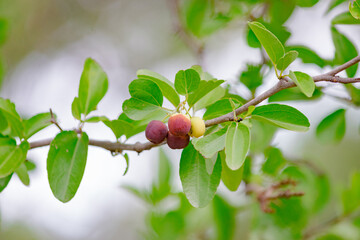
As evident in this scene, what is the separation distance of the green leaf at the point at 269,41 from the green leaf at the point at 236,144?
0.59 feet

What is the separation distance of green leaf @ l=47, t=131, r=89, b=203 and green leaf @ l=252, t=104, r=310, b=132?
1.39 feet

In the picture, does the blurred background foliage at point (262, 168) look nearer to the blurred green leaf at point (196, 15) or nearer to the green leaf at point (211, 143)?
the blurred green leaf at point (196, 15)

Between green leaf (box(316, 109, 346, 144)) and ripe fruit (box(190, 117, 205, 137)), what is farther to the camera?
green leaf (box(316, 109, 346, 144))

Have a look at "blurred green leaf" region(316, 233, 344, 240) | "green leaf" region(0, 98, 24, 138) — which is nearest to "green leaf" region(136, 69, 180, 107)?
"green leaf" region(0, 98, 24, 138)

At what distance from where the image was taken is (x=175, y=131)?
31.7 inches

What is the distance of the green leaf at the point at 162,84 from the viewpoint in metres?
0.88

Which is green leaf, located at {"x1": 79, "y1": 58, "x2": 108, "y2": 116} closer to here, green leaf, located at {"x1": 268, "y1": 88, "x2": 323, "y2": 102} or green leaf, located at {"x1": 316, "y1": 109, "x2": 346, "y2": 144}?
green leaf, located at {"x1": 268, "y1": 88, "x2": 323, "y2": 102}

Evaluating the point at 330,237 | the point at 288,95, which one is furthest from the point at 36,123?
the point at 330,237

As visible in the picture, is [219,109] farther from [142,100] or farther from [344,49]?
[344,49]

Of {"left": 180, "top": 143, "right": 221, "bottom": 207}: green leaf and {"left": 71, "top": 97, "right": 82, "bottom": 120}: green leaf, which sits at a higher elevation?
{"left": 71, "top": 97, "right": 82, "bottom": 120}: green leaf

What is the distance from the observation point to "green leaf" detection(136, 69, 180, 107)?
34.6 inches

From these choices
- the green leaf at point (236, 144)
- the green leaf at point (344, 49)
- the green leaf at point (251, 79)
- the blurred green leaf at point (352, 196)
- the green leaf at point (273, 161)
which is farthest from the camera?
the blurred green leaf at point (352, 196)

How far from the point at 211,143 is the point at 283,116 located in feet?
0.54

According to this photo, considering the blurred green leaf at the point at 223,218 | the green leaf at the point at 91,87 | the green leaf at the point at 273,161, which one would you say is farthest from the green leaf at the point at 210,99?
the blurred green leaf at the point at 223,218
